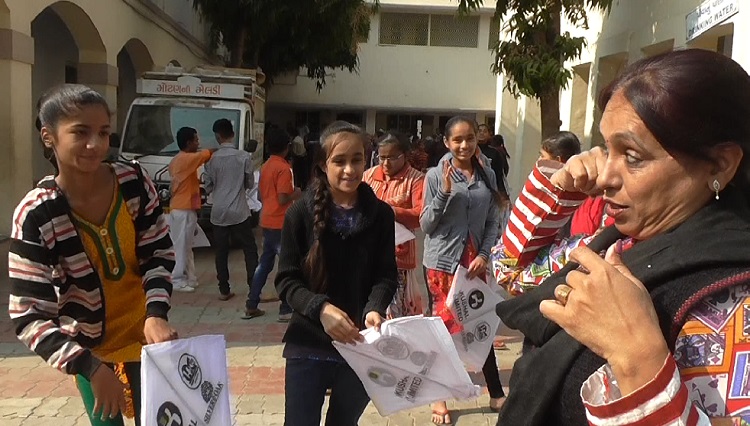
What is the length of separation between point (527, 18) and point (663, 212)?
24.9 feet

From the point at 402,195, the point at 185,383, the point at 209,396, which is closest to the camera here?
the point at 185,383

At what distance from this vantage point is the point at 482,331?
164 inches

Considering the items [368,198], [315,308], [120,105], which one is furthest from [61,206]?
[120,105]

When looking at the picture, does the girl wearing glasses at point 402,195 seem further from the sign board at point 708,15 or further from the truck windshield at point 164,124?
the truck windshield at point 164,124

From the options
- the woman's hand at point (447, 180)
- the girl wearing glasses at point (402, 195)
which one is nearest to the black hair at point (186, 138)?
the girl wearing glasses at point (402, 195)

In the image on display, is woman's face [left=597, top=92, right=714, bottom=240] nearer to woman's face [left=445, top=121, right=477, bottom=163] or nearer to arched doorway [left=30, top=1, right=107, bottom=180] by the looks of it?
woman's face [left=445, top=121, right=477, bottom=163]

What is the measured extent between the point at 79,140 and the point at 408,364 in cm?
148

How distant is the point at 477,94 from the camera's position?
2706 centimetres

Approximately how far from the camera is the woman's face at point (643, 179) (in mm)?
1164

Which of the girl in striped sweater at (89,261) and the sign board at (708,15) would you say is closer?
the girl in striped sweater at (89,261)

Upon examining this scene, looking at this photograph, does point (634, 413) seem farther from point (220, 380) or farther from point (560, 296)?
point (220, 380)

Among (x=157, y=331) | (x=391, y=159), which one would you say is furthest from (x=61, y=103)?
(x=391, y=159)

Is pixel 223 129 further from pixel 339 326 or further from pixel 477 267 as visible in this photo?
pixel 339 326

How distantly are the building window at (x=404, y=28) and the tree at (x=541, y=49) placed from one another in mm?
18581
